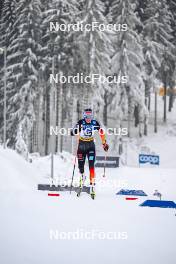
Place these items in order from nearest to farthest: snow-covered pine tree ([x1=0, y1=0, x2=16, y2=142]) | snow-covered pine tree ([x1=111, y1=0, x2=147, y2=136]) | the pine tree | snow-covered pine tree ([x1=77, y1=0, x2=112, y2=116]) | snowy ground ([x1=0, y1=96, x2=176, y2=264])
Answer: snowy ground ([x1=0, y1=96, x2=176, y2=264])
snow-covered pine tree ([x1=77, y1=0, x2=112, y2=116])
the pine tree
snow-covered pine tree ([x1=111, y1=0, x2=147, y2=136])
snow-covered pine tree ([x1=0, y1=0, x2=16, y2=142])

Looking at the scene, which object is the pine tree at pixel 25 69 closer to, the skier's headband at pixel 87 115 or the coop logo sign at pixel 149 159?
the coop logo sign at pixel 149 159

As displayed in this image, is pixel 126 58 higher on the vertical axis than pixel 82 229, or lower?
higher

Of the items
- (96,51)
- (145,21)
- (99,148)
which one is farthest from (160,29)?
(99,148)

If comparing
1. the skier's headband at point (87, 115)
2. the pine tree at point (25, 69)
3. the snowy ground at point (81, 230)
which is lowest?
the snowy ground at point (81, 230)

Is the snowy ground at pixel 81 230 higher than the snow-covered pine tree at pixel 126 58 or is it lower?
lower

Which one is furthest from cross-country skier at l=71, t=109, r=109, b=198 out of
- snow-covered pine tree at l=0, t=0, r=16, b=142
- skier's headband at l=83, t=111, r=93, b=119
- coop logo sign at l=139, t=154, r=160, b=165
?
snow-covered pine tree at l=0, t=0, r=16, b=142

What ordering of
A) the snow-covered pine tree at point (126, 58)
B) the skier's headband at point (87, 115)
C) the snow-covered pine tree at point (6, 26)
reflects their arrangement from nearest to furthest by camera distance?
the skier's headband at point (87, 115), the snow-covered pine tree at point (126, 58), the snow-covered pine tree at point (6, 26)

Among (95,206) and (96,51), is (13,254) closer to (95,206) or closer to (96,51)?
(95,206)

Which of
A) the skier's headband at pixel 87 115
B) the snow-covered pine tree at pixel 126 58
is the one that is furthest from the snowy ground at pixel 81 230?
the snow-covered pine tree at pixel 126 58

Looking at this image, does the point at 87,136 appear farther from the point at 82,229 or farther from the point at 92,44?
the point at 92,44

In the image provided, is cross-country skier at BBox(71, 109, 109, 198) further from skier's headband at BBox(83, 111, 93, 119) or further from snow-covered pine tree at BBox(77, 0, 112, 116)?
snow-covered pine tree at BBox(77, 0, 112, 116)

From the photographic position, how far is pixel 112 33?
3294 cm

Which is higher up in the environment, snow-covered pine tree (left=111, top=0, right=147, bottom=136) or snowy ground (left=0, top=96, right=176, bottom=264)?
snow-covered pine tree (left=111, top=0, right=147, bottom=136)

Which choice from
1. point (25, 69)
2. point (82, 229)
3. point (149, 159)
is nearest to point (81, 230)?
point (82, 229)
